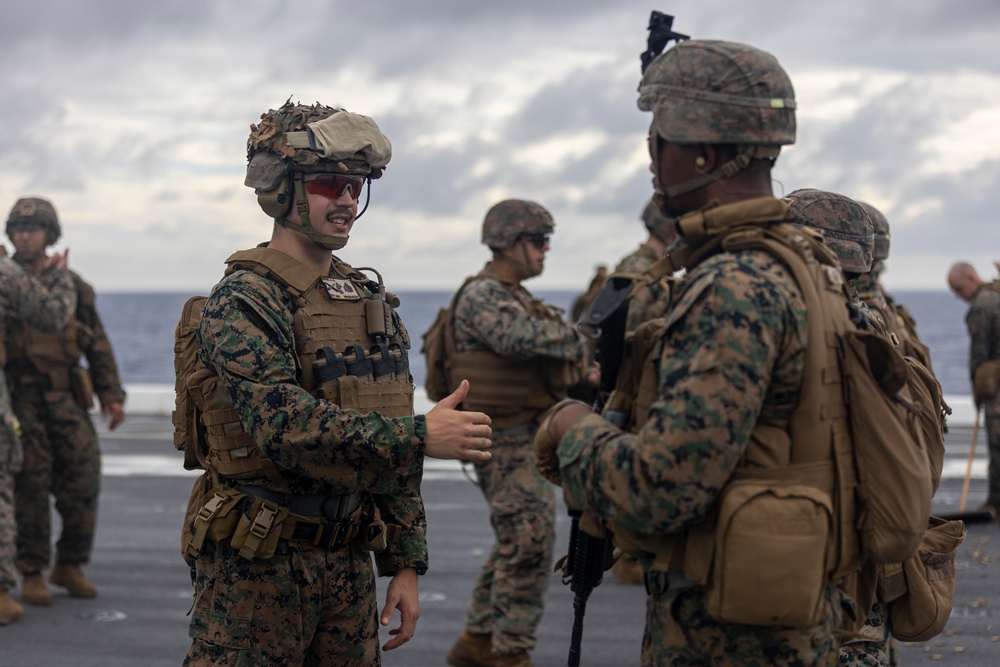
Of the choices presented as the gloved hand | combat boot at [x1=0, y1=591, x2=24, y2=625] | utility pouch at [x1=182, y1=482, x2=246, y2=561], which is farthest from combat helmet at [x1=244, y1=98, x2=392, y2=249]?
combat boot at [x1=0, y1=591, x2=24, y2=625]

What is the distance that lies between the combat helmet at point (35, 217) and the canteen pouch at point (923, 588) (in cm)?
641

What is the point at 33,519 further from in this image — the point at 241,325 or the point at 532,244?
the point at 241,325

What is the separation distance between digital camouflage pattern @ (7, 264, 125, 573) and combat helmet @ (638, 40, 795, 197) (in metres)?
6.00

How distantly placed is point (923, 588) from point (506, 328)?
3.46 m

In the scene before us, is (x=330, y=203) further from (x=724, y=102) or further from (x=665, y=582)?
(x=665, y=582)

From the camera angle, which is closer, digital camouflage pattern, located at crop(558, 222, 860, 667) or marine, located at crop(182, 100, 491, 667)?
digital camouflage pattern, located at crop(558, 222, 860, 667)

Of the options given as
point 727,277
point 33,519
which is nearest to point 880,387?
point 727,277

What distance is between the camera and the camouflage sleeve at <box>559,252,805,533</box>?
2.70 m

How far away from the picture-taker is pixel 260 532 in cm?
364

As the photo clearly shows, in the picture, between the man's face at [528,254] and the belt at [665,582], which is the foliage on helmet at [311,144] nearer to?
the belt at [665,582]

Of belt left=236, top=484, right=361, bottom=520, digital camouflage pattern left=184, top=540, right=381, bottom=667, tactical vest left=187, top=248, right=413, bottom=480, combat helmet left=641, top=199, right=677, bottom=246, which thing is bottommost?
digital camouflage pattern left=184, top=540, right=381, bottom=667

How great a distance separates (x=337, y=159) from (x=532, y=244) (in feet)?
12.2

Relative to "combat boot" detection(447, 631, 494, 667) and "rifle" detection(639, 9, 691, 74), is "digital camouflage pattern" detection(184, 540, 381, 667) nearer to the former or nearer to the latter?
"rifle" detection(639, 9, 691, 74)

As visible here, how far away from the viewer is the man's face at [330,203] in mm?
3914
